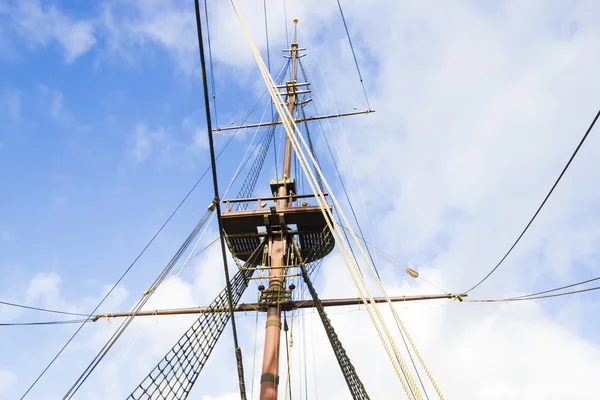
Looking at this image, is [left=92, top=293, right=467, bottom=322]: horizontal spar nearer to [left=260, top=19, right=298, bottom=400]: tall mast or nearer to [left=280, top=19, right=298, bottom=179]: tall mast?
[left=260, top=19, right=298, bottom=400]: tall mast

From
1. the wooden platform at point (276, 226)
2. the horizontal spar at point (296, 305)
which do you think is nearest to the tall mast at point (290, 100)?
the wooden platform at point (276, 226)

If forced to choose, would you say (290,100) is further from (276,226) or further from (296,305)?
(296,305)

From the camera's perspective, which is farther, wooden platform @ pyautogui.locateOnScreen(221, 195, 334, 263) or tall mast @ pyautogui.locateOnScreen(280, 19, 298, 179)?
tall mast @ pyautogui.locateOnScreen(280, 19, 298, 179)

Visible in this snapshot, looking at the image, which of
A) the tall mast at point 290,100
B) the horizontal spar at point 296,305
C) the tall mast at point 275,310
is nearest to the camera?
the tall mast at point 275,310

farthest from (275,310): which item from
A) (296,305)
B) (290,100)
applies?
(290,100)

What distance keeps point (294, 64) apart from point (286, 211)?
24.2 feet

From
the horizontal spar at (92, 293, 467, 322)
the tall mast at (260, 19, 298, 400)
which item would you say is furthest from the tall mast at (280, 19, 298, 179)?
the horizontal spar at (92, 293, 467, 322)

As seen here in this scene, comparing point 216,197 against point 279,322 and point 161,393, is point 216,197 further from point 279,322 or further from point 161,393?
point 279,322

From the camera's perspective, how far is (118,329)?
687 centimetres

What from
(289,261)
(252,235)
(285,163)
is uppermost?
(285,163)

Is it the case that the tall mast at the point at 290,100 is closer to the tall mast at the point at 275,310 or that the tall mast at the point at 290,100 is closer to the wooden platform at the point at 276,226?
the tall mast at the point at 275,310

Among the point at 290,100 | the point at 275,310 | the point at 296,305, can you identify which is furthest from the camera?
the point at 290,100

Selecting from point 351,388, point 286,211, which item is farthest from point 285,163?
point 351,388

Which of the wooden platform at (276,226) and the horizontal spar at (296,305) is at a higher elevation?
the wooden platform at (276,226)
